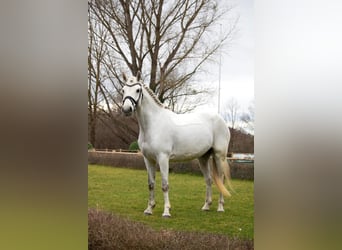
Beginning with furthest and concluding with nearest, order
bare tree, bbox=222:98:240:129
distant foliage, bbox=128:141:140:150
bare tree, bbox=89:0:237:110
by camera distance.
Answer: distant foliage, bbox=128:141:140:150, bare tree, bbox=89:0:237:110, bare tree, bbox=222:98:240:129

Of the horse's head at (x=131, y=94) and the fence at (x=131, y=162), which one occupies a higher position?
the horse's head at (x=131, y=94)

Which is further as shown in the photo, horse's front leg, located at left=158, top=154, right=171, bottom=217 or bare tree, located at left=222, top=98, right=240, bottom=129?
horse's front leg, located at left=158, top=154, right=171, bottom=217

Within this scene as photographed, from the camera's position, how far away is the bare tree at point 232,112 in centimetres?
239

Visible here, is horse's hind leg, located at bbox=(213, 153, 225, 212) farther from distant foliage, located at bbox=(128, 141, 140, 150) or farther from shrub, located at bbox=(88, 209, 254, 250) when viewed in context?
distant foliage, located at bbox=(128, 141, 140, 150)

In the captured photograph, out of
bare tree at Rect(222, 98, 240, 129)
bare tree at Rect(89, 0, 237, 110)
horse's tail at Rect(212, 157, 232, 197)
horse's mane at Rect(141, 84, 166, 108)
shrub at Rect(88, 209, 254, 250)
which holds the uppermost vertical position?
bare tree at Rect(89, 0, 237, 110)

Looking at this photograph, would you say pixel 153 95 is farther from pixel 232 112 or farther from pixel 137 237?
pixel 137 237

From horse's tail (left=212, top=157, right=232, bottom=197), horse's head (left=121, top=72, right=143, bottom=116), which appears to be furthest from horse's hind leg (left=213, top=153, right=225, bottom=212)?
horse's head (left=121, top=72, right=143, bottom=116)

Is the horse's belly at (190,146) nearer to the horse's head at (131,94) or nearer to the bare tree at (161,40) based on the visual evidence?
the bare tree at (161,40)

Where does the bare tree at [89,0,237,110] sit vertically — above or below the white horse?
above

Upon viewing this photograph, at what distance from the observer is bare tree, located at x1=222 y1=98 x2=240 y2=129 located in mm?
2393

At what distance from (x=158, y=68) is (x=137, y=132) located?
424 mm

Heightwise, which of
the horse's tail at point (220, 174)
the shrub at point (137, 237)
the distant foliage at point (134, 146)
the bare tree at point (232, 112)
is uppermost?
the bare tree at point (232, 112)

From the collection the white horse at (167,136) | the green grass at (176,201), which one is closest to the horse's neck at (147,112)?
the white horse at (167,136)
